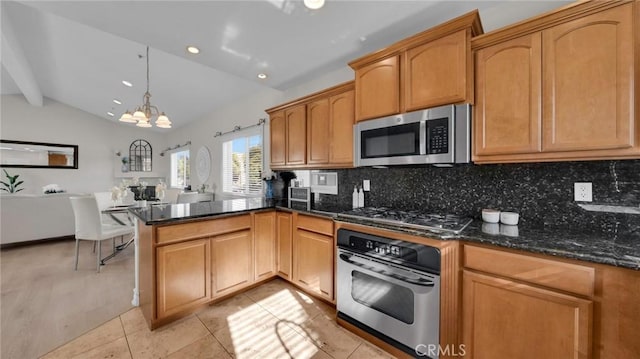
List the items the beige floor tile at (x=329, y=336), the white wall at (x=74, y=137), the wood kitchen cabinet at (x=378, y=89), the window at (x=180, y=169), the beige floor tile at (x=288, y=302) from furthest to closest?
the window at (x=180, y=169) → the white wall at (x=74, y=137) → the beige floor tile at (x=288, y=302) → the wood kitchen cabinet at (x=378, y=89) → the beige floor tile at (x=329, y=336)

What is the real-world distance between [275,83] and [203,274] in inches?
97.6

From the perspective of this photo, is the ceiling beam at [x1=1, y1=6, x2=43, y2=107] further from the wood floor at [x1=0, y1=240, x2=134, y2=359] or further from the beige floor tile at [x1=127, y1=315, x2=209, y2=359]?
the beige floor tile at [x1=127, y1=315, x2=209, y2=359]

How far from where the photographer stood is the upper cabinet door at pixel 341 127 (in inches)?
91.3

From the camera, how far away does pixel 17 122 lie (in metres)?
5.56

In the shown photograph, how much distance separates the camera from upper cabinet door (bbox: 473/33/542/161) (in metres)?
1.38

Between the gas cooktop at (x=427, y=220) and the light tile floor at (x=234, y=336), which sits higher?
the gas cooktop at (x=427, y=220)

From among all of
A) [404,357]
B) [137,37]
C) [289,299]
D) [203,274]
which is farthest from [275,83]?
[404,357]

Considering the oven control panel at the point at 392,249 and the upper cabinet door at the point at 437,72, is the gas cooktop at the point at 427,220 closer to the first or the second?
the oven control panel at the point at 392,249

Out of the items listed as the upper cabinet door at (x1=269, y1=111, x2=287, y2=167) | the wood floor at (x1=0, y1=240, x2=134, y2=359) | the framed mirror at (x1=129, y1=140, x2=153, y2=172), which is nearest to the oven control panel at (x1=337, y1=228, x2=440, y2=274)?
the upper cabinet door at (x1=269, y1=111, x2=287, y2=167)

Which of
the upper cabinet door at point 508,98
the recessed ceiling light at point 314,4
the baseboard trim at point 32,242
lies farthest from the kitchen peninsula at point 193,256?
the baseboard trim at point 32,242

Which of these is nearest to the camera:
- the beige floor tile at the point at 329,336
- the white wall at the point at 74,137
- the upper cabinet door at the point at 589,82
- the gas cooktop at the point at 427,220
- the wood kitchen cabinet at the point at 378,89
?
the upper cabinet door at the point at 589,82

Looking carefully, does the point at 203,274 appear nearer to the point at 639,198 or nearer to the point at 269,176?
the point at 269,176

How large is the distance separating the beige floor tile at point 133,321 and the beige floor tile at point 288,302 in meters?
0.89

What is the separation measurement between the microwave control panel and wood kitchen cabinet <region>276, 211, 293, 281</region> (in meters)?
1.52
